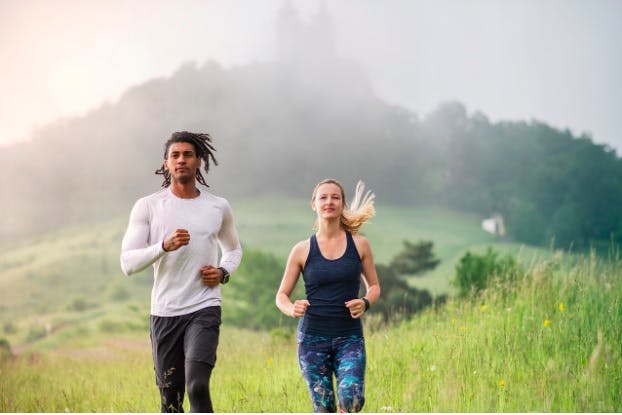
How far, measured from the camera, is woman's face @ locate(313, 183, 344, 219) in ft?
14.4

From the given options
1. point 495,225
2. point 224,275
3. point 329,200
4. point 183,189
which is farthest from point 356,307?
point 495,225

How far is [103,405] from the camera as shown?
716 cm

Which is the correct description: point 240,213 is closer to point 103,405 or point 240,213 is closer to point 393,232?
point 393,232

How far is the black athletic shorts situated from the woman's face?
2.87 feet

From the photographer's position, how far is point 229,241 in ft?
15.8

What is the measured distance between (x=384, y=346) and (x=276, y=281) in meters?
23.6

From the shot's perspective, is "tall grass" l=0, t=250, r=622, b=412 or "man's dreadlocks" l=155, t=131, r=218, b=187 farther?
"tall grass" l=0, t=250, r=622, b=412

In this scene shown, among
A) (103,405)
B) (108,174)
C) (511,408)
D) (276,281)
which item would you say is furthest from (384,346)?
(108,174)

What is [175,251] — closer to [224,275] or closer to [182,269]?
[182,269]

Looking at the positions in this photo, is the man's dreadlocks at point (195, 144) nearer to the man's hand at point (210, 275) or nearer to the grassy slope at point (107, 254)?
the man's hand at point (210, 275)

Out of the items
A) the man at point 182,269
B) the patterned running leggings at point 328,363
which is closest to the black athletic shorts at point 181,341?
the man at point 182,269

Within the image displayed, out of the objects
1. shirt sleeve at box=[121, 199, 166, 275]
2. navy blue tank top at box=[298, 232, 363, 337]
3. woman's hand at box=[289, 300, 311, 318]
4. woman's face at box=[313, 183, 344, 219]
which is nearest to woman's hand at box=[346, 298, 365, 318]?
navy blue tank top at box=[298, 232, 363, 337]

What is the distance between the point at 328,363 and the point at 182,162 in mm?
1532

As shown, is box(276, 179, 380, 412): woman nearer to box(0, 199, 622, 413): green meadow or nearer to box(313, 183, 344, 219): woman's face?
box(313, 183, 344, 219): woman's face
